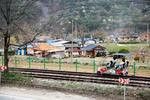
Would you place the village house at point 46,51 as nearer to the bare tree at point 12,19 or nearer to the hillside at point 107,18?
the bare tree at point 12,19

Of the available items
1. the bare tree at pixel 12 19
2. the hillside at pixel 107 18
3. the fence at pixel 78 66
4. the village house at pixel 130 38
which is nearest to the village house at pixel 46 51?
the fence at pixel 78 66

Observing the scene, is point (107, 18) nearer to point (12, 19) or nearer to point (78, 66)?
point (78, 66)

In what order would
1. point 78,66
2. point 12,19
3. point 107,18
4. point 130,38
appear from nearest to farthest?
point 12,19 < point 78,66 < point 130,38 < point 107,18

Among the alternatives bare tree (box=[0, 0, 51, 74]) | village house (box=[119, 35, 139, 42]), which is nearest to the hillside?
village house (box=[119, 35, 139, 42])

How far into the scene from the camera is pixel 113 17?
12962 centimetres

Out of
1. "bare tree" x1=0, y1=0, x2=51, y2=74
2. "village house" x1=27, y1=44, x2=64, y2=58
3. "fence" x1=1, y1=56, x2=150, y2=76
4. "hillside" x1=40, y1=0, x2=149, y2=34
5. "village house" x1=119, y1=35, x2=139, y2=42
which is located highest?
"hillside" x1=40, y1=0, x2=149, y2=34

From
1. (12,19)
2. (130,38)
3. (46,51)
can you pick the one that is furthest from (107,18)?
(12,19)

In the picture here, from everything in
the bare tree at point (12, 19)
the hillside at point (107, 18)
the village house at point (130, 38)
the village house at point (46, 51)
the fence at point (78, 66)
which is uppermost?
the hillside at point (107, 18)

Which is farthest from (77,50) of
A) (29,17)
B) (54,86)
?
(54,86)

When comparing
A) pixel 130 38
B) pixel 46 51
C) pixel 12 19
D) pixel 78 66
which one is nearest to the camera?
pixel 12 19

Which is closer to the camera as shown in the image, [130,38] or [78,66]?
Answer: [78,66]

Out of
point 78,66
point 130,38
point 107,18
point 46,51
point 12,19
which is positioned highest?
point 107,18

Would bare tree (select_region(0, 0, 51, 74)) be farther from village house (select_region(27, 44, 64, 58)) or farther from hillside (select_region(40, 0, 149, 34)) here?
hillside (select_region(40, 0, 149, 34))

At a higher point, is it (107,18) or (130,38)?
(107,18)
